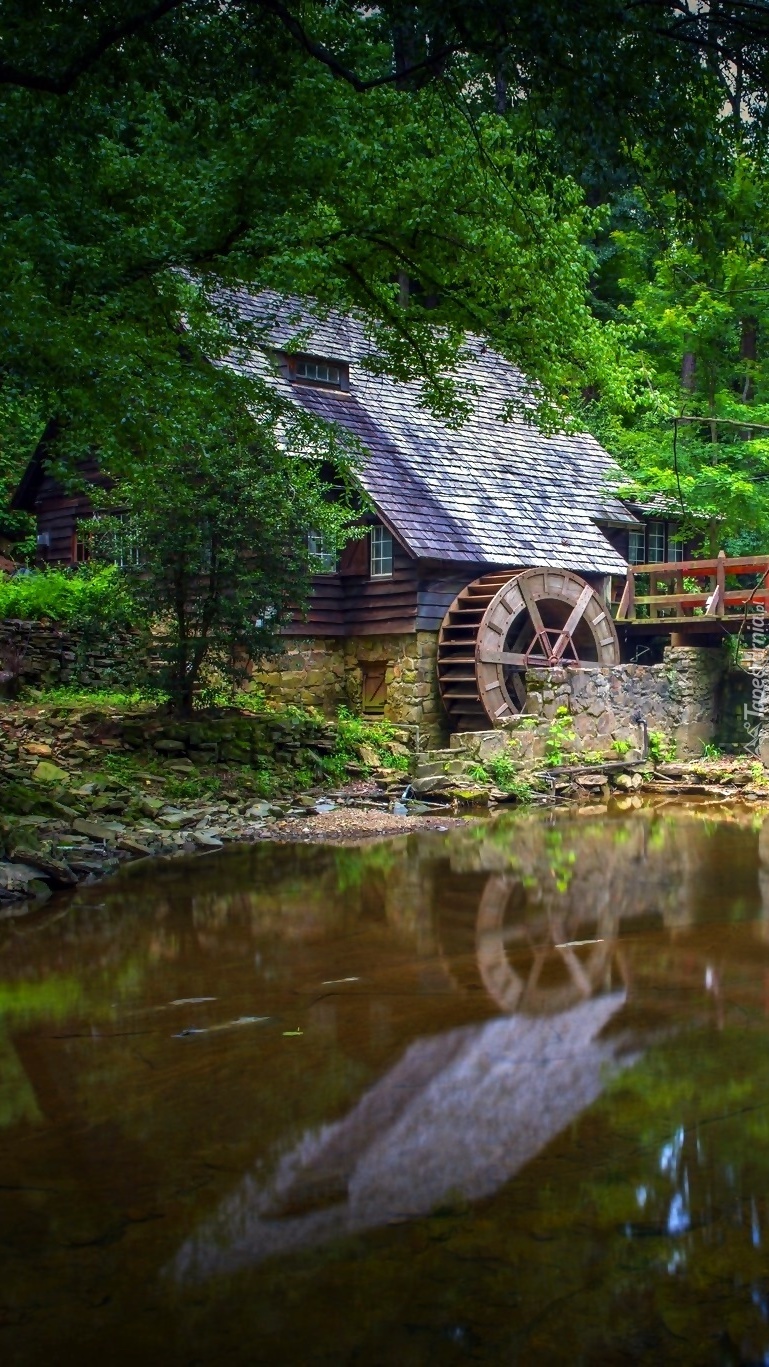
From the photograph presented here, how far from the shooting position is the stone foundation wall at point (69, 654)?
56.9ft

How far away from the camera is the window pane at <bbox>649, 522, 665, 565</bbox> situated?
87.2ft

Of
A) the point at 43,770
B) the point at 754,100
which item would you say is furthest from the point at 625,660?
the point at 754,100

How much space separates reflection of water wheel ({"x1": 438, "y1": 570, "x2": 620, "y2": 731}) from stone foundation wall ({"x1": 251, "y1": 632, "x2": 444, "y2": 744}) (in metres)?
0.28

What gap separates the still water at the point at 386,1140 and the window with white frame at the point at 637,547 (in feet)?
60.4

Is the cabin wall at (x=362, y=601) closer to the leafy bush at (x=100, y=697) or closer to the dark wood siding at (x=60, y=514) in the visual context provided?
the leafy bush at (x=100, y=697)

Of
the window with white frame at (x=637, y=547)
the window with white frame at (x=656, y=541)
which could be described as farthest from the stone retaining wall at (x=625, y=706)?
the window with white frame at (x=656, y=541)

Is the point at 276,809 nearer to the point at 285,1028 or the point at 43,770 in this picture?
the point at 43,770

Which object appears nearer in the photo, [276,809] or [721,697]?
[276,809]

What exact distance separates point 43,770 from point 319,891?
186 inches

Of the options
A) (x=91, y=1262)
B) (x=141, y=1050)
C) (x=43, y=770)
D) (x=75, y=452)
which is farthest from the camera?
(x=43, y=770)

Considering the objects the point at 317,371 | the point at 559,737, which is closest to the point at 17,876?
the point at 559,737

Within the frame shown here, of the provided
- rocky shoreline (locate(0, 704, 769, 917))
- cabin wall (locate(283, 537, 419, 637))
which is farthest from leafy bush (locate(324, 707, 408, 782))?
cabin wall (locate(283, 537, 419, 637))

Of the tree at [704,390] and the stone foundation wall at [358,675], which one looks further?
the tree at [704,390]

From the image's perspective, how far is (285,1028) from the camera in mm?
5688
